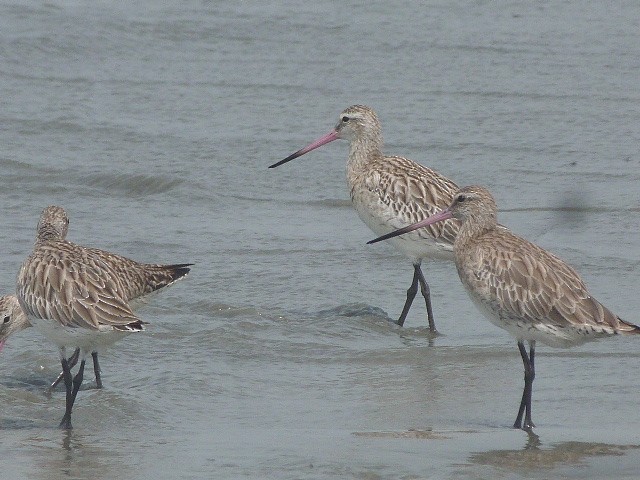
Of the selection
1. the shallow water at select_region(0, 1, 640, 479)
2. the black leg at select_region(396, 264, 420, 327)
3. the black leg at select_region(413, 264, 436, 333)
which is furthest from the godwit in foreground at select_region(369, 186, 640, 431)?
the black leg at select_region(396, 264, 420, 327)

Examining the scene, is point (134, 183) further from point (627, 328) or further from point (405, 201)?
point (627, 328)

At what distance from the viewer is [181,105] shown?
1639cm

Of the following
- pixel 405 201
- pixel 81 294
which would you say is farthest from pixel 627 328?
pixel 405 201

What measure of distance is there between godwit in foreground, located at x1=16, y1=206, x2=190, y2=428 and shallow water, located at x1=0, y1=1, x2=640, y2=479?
1.28ft

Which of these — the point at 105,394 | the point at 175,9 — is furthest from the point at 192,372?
the point at 175,9

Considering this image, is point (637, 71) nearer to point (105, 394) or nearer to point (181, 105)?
point (181, 105)

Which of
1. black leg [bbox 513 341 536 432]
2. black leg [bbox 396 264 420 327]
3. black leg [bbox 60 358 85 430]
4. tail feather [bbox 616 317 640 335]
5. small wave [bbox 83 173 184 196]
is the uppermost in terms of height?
small wave [bbox 83 173 184 196]

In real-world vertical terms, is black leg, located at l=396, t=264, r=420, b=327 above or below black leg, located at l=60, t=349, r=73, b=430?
above

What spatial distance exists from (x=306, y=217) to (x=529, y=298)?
5087 millimetres

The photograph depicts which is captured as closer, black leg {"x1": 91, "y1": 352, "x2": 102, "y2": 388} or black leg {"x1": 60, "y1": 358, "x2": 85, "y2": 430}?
black leg {"x1": 60, "y1": 358, "x2": 85, "y2": 430}

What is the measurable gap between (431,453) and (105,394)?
88.9 inches

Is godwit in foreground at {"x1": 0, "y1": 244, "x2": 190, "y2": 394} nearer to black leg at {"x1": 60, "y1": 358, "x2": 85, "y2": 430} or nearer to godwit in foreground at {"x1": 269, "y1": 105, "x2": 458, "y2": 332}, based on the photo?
black leg at {"x1": 60, "y1": 358, "x2": 85, "y2": 430}

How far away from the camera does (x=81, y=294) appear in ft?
25.6

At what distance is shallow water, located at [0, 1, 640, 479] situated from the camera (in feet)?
23.5
